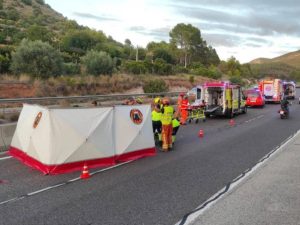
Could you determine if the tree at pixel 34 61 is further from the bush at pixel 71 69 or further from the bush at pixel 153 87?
the bush at pixel 153 87

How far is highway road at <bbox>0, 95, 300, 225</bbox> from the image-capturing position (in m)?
6.87

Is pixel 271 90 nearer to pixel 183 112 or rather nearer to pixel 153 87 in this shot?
pixel 153 87

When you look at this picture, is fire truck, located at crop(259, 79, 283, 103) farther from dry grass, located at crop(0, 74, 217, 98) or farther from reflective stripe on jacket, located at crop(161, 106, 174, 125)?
reflective stripe on jacket, located at crop(161, 106, 174, 125)

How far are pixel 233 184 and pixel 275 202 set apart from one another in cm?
147

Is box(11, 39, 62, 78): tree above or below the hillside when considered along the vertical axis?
below

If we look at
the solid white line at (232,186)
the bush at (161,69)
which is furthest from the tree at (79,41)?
the solid white line at (232,186)

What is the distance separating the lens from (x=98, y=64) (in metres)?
44.7

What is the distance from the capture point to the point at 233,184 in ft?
29.5

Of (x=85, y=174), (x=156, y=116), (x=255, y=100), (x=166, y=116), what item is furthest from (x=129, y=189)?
(x=255, y=100)

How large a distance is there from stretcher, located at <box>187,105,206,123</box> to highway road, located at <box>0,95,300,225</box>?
917 cm

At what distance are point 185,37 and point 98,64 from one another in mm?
74337

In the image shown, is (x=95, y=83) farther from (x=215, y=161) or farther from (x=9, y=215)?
(x=9, y=215)

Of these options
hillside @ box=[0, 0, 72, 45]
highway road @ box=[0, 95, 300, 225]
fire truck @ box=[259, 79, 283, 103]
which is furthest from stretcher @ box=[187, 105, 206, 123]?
hillside @ box=[0, 0, 72, 45]

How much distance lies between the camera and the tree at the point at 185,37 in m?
115
